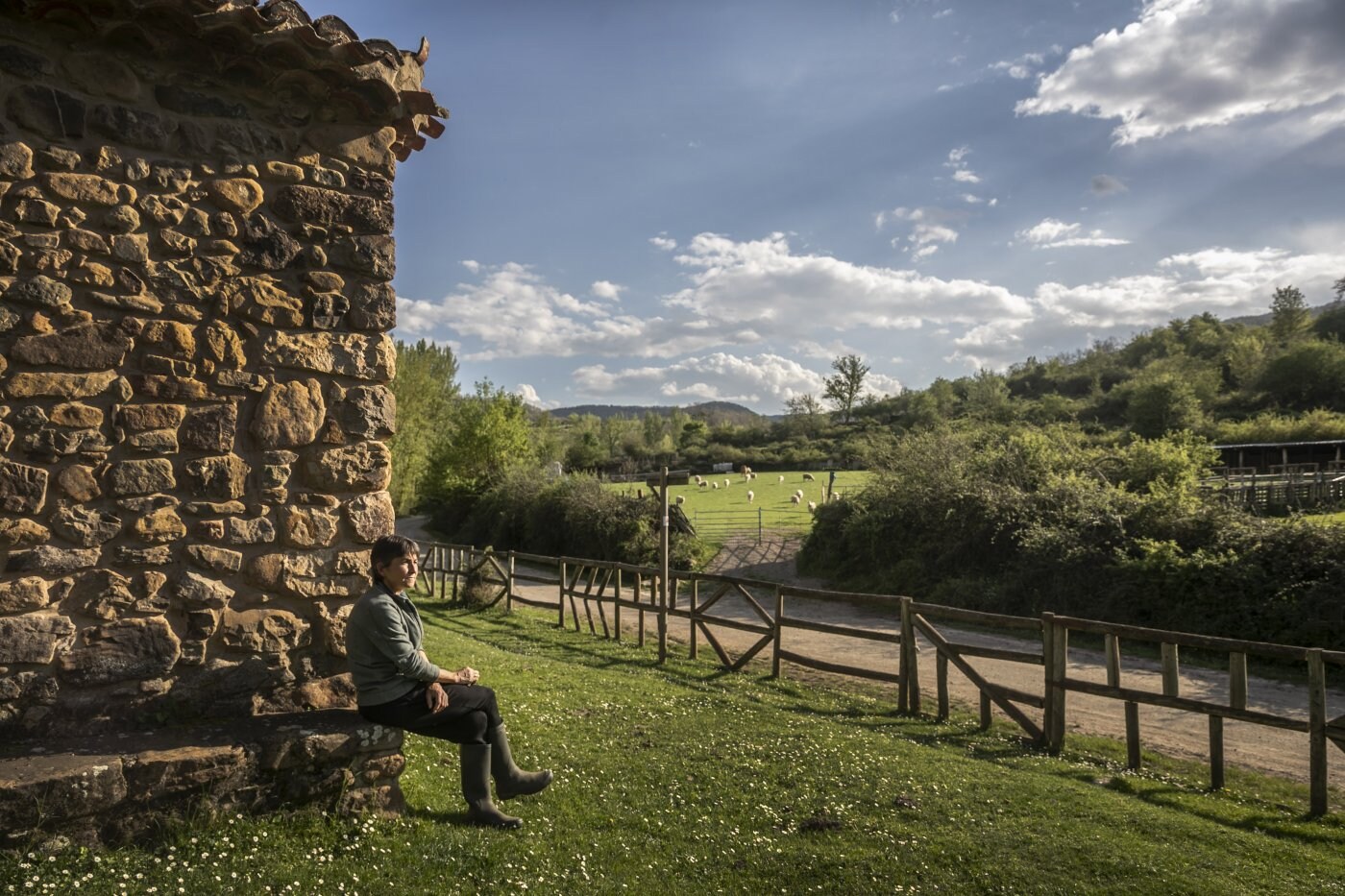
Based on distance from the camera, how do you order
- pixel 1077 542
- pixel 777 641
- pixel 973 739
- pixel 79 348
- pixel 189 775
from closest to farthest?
pixel 189 775 → pixel 79 348 → pixel 973 739 → pixel 777 641 → pixel 1077 542

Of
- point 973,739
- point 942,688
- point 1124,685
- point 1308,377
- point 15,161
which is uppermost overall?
point 1308,377

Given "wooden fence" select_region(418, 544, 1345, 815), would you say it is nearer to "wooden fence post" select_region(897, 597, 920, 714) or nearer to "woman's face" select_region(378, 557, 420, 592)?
"wooden fence post" select_region(897, 597, 920, 714)

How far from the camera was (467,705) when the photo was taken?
13.4 feet

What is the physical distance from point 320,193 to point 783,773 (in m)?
4.91

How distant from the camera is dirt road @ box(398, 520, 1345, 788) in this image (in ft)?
26.2

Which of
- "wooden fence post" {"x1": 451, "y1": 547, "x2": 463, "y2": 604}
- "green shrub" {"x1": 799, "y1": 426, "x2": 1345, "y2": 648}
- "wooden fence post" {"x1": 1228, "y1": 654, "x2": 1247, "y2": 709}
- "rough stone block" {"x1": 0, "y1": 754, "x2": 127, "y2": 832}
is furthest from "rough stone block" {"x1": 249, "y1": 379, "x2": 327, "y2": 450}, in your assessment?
"green shrub" {"x1": 799, "y1": 426, "x2": 1345, "y2": 648}

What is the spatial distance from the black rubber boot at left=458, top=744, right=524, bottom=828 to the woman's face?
95 centimetres

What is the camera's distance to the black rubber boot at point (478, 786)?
417 centimetres

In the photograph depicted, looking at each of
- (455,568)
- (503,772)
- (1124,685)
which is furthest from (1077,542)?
(503,772)

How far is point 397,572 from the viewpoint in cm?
406

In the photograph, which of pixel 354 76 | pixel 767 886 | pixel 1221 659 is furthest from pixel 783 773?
pixel 1221 659

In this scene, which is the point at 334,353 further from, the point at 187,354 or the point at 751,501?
the point at 751,501

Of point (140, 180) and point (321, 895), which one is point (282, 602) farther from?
point (140, 180)

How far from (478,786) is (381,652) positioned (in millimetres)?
924
